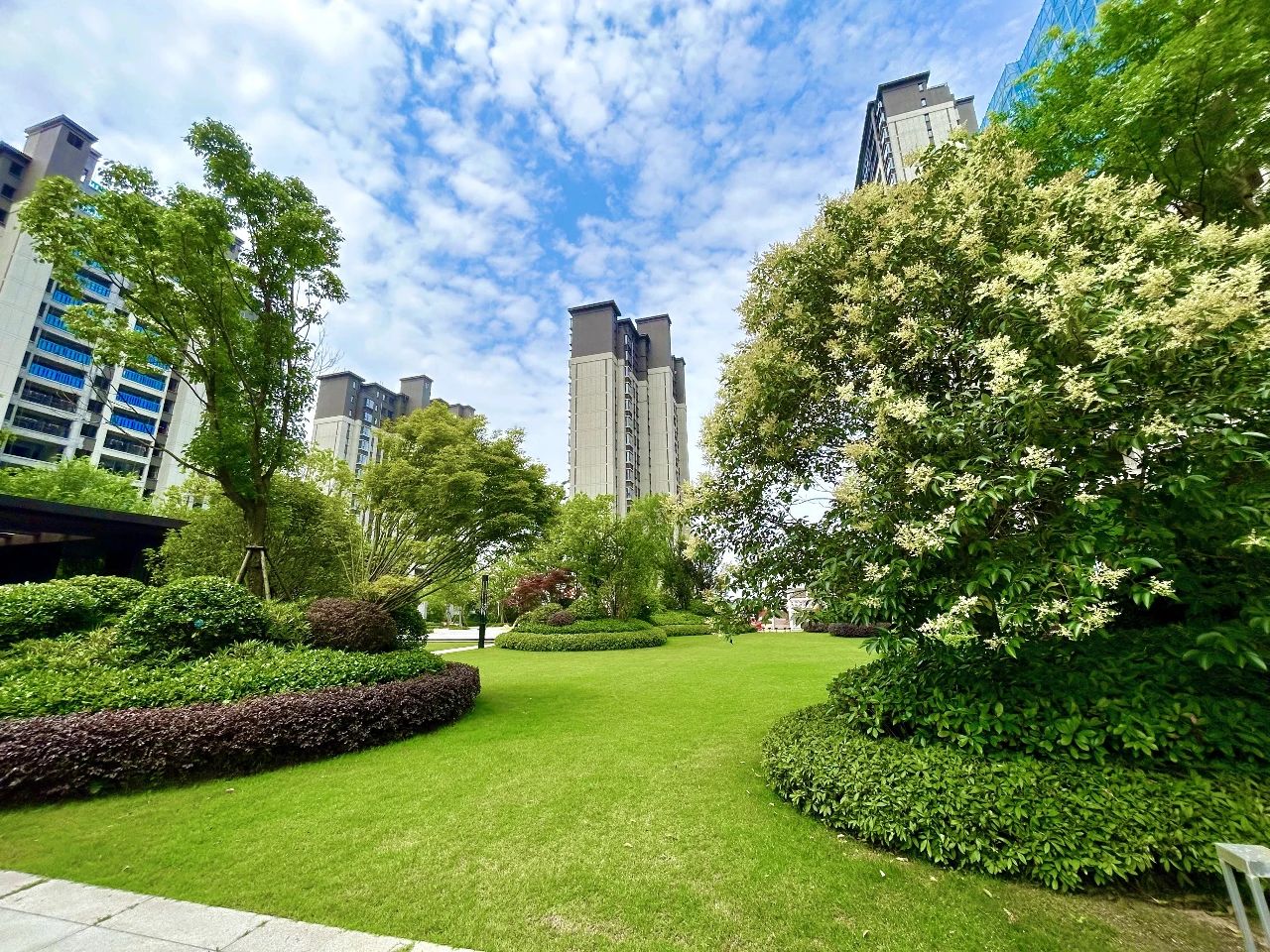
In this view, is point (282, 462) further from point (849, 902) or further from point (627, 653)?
point (627, 653)

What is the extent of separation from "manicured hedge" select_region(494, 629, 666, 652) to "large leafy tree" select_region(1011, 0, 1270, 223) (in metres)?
17.7

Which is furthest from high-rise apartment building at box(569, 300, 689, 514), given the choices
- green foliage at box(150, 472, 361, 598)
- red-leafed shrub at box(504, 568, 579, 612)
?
green foliage at box(150, 472, 361, 598)

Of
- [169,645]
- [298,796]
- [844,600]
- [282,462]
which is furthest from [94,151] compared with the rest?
[844,600]

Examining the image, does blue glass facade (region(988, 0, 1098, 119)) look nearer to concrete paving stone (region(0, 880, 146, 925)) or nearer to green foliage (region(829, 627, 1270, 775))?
green foliage (region(829, 627, 1270, 775))

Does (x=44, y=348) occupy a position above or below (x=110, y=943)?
above

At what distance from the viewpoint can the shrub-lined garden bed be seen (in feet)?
60.8

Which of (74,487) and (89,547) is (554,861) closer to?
Result: (89,547)

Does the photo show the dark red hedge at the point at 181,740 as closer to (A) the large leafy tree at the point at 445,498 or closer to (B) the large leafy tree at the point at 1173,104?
(A) the large leafy tree at the point at 445,498

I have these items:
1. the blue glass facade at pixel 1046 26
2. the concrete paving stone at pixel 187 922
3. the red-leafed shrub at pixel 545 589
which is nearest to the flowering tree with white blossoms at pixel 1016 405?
the concrete paving stone at pixel 187 922

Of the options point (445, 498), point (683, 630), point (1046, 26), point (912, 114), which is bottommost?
point (683, 630)

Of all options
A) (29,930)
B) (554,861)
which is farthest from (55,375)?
(554,861)

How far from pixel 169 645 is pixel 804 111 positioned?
14.7m

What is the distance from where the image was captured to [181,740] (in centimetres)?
482

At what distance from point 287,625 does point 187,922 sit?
18.8ft
